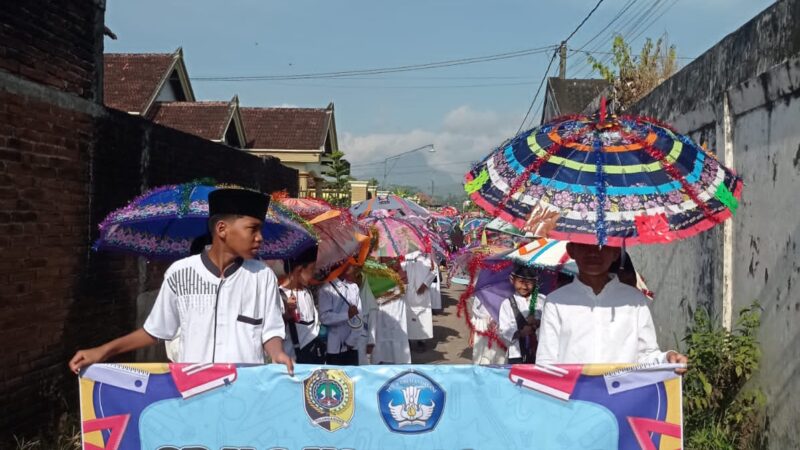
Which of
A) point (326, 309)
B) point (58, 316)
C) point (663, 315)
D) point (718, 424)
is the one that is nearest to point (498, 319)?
point (326, 309)

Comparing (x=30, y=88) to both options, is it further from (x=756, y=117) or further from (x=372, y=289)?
(x=756, y=117)

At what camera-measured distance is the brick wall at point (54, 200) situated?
4703 mm

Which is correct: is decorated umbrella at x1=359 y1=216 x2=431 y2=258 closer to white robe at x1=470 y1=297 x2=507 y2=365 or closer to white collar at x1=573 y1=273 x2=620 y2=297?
white robe at x1=470 y1=297 x2=507 y2=365

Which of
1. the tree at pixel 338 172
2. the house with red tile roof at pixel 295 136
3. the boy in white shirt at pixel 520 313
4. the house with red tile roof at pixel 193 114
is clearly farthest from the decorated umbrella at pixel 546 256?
Result: the tree at pixel 338 172

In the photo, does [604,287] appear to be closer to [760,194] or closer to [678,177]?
[678,177]

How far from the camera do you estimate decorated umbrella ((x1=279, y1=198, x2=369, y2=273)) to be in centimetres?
565

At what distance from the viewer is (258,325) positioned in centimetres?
351

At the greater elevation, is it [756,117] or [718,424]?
[756,117]

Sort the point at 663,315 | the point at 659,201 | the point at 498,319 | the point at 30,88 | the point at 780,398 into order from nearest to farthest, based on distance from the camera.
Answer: the point at 659,201 → the point at 780,398 → the point at 30,88 → the point at 498,319 → the point at 663,315

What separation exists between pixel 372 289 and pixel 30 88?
12.8ft

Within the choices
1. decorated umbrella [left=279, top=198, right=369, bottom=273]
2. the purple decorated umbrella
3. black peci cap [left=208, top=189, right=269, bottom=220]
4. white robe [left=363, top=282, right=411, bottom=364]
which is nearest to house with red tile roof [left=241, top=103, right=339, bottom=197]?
white robe [left=363, top=282, right=411, bottom=364]

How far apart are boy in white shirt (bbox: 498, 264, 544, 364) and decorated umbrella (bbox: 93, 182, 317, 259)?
180cm

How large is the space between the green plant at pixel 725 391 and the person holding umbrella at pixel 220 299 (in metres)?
3.29

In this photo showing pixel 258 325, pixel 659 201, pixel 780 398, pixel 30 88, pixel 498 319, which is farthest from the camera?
pixel 498 319
